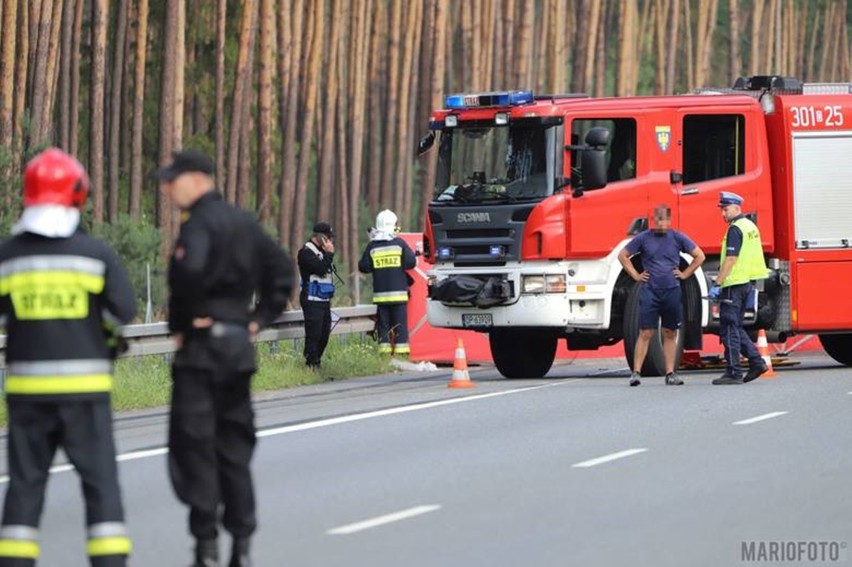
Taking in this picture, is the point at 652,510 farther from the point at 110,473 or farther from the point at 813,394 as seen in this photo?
the point at 813,394

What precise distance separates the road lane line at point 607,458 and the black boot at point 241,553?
4.68 meters

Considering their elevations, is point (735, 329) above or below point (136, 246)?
below

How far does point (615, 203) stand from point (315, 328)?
11.6ft

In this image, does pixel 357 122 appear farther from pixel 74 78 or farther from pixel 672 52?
pixel 672 52

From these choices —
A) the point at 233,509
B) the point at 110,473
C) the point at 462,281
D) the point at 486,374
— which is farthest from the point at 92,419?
the point at 486,374

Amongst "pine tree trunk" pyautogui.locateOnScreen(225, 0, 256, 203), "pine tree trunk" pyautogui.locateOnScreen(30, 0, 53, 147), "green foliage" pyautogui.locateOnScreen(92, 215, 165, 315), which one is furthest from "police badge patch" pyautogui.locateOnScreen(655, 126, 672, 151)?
"pine tree trunk" pyautogui.locateOnScreen(225, 0, 256, 203)

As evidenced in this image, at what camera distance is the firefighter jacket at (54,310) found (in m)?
8.73

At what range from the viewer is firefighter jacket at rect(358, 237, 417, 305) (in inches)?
977

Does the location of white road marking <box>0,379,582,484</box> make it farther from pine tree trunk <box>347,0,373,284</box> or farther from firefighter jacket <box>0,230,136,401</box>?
pine tree trunk <box>347,0,373,284</box>

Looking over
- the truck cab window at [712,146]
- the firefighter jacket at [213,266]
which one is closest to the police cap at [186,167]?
the firefighter jacket at [213,266]

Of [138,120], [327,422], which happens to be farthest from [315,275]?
[138,120]

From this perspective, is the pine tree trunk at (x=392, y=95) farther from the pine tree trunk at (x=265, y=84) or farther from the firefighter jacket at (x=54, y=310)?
the firefighter jacket at (x=54, y=310)

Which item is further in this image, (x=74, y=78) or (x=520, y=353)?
(x=74, y=78)

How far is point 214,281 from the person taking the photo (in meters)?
9.35
